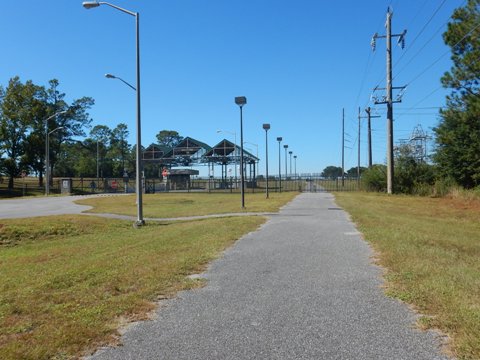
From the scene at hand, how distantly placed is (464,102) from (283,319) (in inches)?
1315

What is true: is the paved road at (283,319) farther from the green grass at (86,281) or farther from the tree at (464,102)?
the tree at (464,102)

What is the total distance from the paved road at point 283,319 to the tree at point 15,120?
212ft

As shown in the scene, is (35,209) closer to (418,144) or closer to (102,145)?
(418,144)

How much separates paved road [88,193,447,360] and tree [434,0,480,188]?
2651 centimetres

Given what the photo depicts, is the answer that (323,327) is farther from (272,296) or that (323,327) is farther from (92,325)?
(92,325)

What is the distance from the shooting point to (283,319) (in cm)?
544

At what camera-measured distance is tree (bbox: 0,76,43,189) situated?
65.6 m

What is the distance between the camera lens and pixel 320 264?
29.6 feet

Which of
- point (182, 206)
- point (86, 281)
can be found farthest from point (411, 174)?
point (86, 281)

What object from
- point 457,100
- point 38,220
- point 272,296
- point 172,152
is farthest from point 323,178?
point 272,296

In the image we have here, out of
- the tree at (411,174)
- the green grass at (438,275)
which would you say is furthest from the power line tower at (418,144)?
the green grass at (438,275)

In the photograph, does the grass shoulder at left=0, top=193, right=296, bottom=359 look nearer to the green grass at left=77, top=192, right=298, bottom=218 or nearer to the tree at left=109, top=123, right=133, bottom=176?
the green grass at left=77, top=192, right=298, bottom=218

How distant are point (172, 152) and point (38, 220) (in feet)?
183

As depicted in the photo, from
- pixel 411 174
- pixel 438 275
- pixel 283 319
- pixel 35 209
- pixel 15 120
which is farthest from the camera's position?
pixel 15 120
